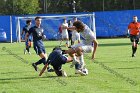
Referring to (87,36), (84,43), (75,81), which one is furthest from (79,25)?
(75,81)

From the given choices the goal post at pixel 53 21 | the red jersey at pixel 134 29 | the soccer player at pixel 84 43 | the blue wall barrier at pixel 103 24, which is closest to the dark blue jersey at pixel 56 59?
the soccer player at pixel 84 43

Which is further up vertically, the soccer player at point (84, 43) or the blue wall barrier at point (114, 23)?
the soccer player at point (84, 43)

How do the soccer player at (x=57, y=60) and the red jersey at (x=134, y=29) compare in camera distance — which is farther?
the red jersey at (x=134, y=29)

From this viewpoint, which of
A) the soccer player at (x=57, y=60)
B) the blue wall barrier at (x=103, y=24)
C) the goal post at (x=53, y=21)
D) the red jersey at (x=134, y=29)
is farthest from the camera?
the blue wall barrier at (x=103, y=24)

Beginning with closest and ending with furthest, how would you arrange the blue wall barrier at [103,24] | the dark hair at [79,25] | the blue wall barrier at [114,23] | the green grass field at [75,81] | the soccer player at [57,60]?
A: the green grass field at [75,81], the dark hair at [79,25], the soccer player at [57,60], the blue wall barrier at [103,24], the blue wall barrier at [114,23]

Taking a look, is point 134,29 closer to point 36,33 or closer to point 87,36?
point 36,33

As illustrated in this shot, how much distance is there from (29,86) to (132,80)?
2995mm

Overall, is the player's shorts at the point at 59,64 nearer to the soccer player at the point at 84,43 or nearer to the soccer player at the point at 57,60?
the soccer player at the point at 57,60

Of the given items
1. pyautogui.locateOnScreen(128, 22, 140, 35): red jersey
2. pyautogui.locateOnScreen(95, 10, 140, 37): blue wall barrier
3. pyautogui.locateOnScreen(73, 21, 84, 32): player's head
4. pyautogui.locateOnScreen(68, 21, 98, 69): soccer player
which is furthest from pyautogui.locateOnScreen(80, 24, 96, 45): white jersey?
pyautogui.locateOnScreen(95, 10, 140, 37): blue wall barrier

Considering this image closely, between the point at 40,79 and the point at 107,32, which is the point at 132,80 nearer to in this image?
the point at 40,79

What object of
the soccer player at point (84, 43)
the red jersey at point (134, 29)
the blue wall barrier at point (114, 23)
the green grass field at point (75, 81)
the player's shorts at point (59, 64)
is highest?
the soccer player at point (84, 43)

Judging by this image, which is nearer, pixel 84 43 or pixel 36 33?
pixel 84 43

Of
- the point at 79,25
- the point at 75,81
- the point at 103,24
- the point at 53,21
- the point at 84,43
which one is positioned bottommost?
the point at 103,24

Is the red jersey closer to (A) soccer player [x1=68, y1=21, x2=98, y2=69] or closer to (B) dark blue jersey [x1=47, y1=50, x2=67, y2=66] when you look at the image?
(A) soccer player [x1=68, y1=21, x2=98, y2=69]
